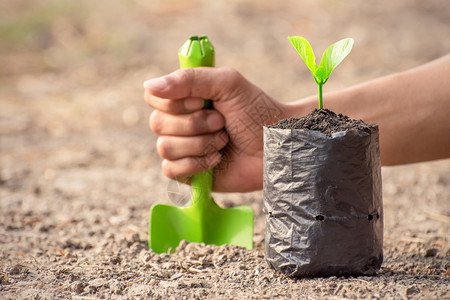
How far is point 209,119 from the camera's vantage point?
6.41 feet

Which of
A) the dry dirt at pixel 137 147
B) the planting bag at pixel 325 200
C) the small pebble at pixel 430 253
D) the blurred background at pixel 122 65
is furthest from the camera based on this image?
the blurred background at pixel 122 65

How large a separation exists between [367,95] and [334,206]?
2.56 ft

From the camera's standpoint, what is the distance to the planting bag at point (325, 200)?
1317 mm

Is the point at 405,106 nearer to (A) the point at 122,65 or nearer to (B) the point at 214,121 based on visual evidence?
(B) the point at 214,121

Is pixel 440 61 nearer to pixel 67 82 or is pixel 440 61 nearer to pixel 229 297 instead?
pixel 229 297

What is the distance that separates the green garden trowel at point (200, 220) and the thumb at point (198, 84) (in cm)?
6

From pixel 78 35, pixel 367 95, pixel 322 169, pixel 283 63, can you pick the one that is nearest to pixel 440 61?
pixel 367 95

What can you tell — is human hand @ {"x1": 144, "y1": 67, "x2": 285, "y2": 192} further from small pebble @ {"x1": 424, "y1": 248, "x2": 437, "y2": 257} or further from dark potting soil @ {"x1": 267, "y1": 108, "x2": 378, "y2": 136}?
small pebble @ {"x1": 424, "y1": 248, "x2": 437, "y2": 257}

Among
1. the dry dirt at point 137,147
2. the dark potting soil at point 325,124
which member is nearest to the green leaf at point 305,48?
the dark potting soil at point 325,124

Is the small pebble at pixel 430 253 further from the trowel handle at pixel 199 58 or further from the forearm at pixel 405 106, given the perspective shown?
the trowel handle at pixel 199 58

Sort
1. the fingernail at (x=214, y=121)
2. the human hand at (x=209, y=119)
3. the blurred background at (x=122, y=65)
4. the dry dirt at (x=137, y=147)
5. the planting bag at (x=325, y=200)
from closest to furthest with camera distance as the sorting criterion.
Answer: the planting bag at (x=325, y=200) → the dry dirt at (x=137, y=147) → the human hand at (x=209, y=119) → the fingernail at (x=214, y=121) → the blurred background at (x=122, y=65)

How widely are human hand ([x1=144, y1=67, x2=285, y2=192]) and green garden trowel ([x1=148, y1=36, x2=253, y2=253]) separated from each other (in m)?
0.06

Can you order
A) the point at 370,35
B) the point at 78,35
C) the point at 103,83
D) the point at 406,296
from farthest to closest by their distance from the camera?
the point at 78,35 < the point at 370,35 < the point at 103,83 < the point at 406,296

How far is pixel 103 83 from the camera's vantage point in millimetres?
4945
